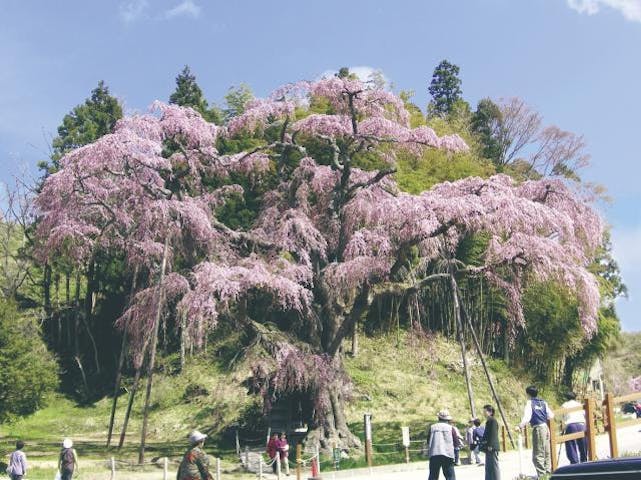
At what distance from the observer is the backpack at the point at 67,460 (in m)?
16.7

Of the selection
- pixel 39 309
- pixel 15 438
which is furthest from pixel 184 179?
pixel 39 309

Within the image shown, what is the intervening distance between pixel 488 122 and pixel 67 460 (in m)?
48.3

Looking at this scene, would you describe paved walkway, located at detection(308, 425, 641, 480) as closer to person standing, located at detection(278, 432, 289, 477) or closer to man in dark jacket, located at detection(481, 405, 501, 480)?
person standing, located at detection(278, 432, 289, 477)

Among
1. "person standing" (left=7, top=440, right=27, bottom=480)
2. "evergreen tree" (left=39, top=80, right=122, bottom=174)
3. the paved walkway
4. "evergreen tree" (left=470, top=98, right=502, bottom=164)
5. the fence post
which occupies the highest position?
"evergreen tree" (left=470, top=98, right=502, bottom=164)

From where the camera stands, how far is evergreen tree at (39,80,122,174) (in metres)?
44.0

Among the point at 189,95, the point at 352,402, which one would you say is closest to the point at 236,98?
the point at 189,95

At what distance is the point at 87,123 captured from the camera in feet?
147

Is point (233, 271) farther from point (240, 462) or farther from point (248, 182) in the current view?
point (248, 182)

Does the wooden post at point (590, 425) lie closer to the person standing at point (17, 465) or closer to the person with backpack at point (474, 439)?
the person with backpack at point (474, 439)

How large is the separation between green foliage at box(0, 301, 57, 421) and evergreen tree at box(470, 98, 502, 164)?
39.5 m

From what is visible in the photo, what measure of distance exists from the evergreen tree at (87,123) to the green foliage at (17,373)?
766 inches

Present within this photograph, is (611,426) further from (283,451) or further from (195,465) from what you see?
(283,451)

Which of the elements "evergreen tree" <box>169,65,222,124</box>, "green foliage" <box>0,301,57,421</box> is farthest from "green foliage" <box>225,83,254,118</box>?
"green foliage" <box>0,301,57,421</box>

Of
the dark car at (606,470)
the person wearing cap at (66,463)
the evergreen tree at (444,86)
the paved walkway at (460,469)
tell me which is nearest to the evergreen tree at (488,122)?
the evergreen tree at (444,86)
